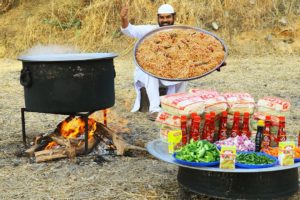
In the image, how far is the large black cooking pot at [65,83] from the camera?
201 inches

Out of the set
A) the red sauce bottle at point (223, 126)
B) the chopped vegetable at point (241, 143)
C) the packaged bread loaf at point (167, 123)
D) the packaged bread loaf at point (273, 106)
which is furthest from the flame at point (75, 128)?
the packaged bread loaf at point (273, 106)

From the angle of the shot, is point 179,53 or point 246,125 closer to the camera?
point 246,125

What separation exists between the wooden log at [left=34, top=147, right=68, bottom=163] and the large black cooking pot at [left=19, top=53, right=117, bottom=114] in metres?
0.44

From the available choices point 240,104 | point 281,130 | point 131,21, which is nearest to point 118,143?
point 240,104

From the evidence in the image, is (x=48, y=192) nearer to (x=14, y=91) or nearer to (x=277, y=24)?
(x=14, y=91)

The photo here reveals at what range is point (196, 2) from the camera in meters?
14.7

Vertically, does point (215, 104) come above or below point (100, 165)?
above

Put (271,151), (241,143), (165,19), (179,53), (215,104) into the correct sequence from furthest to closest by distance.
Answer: (165,19), (179,53), (215,104), (241,143), (271,151)

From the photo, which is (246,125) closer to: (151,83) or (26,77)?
(26,77)

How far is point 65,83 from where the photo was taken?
5133mm

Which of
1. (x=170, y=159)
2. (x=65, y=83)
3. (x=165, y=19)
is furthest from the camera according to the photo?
(x=165, y=19)

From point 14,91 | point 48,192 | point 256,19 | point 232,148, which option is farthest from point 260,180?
point 256,19

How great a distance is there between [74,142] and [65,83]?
699 millimetres

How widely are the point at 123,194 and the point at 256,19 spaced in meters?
10.7
